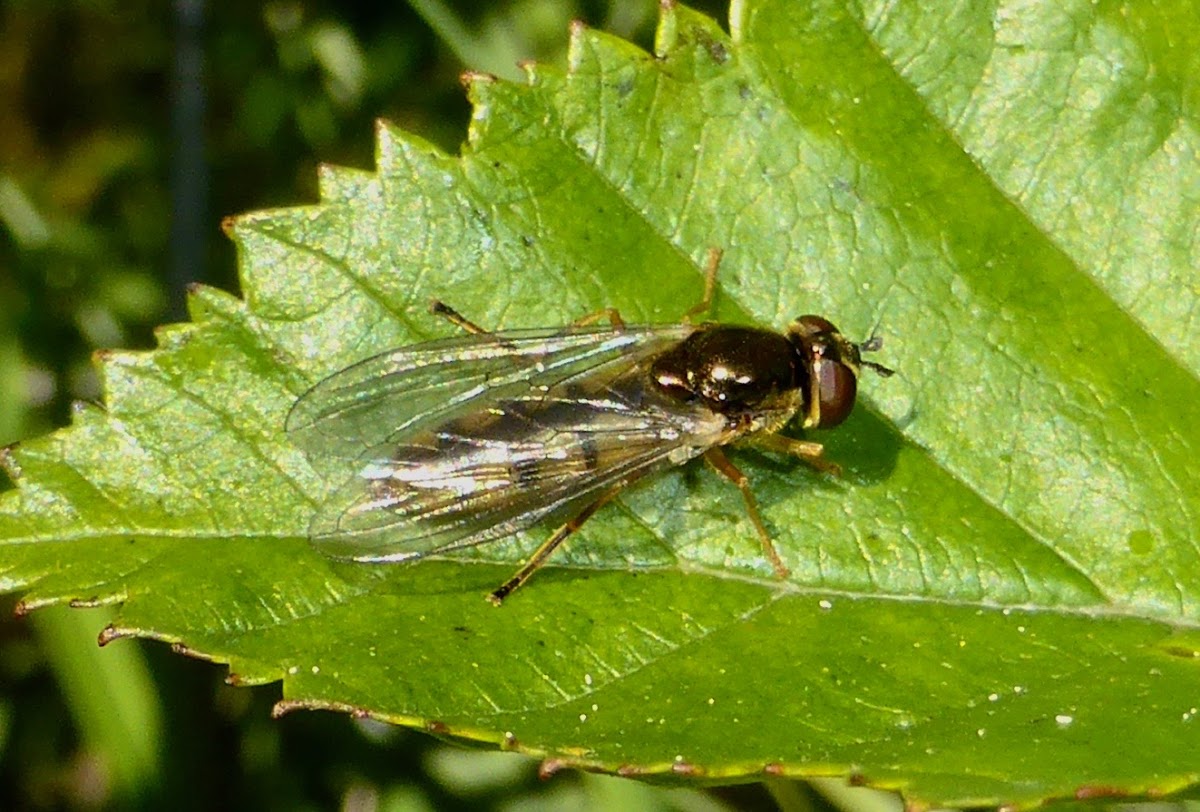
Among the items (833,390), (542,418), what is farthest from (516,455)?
(833,390)

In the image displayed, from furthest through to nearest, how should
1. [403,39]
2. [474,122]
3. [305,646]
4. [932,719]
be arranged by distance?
[403,39], [474,122], [305,646], [932,719]

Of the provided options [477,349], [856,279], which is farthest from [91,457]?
[856,279]

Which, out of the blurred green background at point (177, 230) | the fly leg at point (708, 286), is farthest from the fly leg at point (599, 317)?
the blurred green background at point (177, 230)

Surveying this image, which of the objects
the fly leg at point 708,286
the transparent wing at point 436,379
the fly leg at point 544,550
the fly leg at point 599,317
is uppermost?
the fly leg at point 708,286

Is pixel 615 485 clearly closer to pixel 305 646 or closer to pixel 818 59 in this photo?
pixel 305 646

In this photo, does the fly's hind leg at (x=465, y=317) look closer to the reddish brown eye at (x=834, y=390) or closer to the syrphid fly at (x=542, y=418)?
the syrphid fly at (x=542, y=418)

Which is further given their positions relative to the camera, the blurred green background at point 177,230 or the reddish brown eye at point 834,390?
the blurred green background at point 177,230

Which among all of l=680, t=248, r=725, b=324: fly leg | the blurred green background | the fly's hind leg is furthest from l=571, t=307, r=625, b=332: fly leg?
the blurred green background

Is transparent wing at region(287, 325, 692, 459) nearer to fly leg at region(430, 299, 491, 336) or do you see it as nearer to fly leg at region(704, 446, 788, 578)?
fly leg at region(430, 299, 491, 336)
